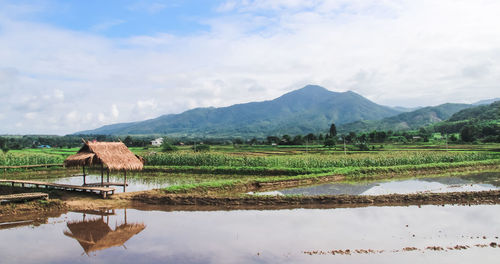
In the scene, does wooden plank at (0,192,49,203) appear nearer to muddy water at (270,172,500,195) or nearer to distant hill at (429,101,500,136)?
muddy water at (270,172,500,195)

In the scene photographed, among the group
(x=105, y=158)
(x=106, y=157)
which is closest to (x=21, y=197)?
(x=105, y=158)

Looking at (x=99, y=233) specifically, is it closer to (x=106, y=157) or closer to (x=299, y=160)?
(x=106, y=157)

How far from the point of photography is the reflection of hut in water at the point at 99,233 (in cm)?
1070

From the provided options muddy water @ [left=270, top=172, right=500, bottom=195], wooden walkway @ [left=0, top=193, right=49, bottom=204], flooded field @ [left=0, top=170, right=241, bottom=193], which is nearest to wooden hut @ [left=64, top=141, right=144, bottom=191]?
wooden walkway @ [left=0, top=193, right=49, bottom=204]

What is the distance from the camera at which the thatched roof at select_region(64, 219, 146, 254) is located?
10.7 metres

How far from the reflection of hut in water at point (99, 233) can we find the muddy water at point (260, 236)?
3cm

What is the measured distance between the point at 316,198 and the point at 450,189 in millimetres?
8494

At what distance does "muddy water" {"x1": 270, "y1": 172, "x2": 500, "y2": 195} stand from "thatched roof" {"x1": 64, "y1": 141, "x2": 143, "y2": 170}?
24.3 feet

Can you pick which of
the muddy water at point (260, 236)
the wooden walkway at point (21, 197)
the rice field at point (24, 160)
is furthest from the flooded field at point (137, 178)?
the muddy water at point (260, 236)

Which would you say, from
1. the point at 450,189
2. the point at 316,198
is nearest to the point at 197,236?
the point at 316,198

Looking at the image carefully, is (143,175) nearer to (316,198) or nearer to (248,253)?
(316,198)

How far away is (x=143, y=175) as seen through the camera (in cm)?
2830

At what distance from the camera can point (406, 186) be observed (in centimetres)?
2128

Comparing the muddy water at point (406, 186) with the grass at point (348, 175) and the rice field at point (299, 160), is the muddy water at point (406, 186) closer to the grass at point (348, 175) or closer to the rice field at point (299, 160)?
the grass at point (348, 175)
